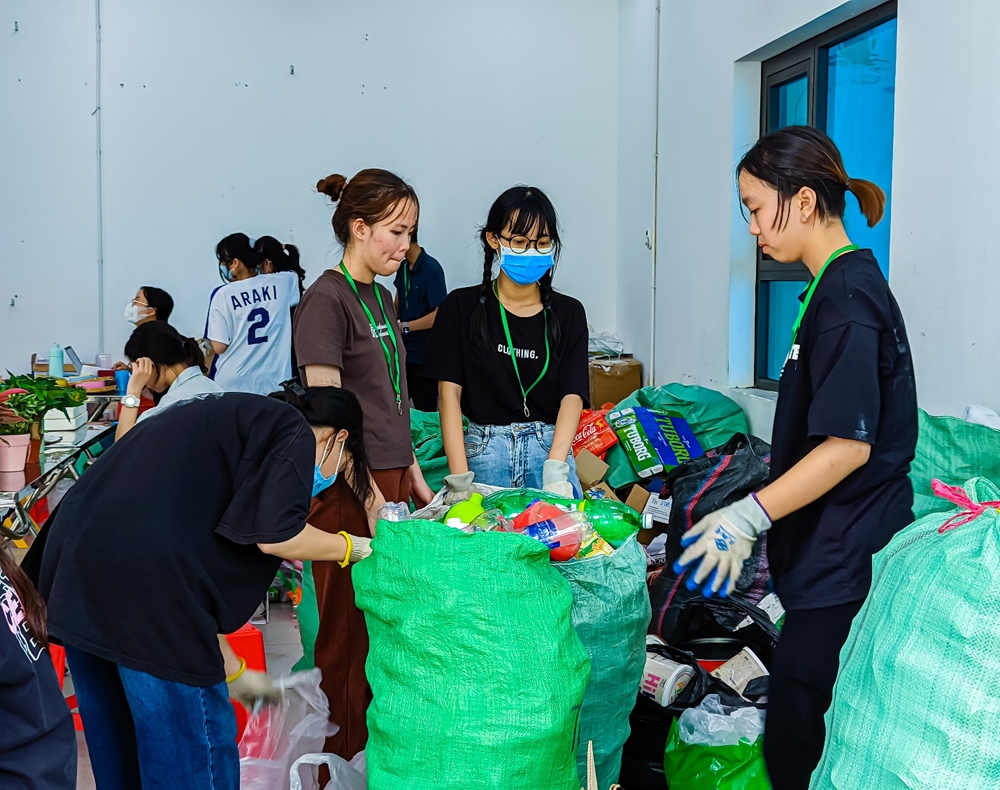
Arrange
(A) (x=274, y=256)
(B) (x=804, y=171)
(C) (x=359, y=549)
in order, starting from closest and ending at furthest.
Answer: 1. (B) (x=804, y=171)
2. (C) (x=359, y=549)
3. (A) (x=274, y=256)

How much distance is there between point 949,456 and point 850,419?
85 centimetres

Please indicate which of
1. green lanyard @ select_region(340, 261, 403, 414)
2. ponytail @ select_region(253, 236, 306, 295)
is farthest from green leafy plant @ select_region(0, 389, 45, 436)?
ponytail @ select_region(253, 236, 306, 295)

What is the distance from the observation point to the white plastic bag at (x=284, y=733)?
184cm

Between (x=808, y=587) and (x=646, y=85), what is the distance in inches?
155

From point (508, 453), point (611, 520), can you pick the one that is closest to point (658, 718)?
point (611, 520)

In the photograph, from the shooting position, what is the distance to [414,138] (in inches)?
215

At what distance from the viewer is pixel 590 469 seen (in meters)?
3.67

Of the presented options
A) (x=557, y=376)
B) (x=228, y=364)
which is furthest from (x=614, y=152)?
(x=557, y=376)

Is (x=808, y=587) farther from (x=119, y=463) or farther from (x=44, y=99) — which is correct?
(x=44, y=99)

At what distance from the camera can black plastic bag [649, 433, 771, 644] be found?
2.68 meters

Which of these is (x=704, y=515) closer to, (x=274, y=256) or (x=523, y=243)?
(x=523, y=243)

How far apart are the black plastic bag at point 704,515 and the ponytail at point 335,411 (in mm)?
1111

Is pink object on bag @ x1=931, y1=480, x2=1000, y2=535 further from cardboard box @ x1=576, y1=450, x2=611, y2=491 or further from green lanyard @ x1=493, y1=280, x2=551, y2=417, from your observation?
cardboard box @ x1=576, y1=450, x2=611, y2=491

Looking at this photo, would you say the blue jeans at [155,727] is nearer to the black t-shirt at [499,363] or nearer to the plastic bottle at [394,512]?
the plastic bottle at [394,512]
